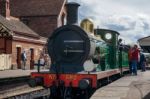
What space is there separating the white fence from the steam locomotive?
2138cm

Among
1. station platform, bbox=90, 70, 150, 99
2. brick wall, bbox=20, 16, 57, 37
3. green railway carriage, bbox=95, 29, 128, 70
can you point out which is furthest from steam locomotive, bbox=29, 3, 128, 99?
brick wall, bbox=20, 16, 57, 37

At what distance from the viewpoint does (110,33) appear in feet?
62.3

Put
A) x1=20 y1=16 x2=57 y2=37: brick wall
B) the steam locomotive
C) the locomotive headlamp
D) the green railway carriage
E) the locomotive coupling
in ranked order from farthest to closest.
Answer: x1=20 y1=16 x2=57 y2=37: brick wall → the locomotive headlamp → the green railway carriage → the steam locomotive → the locomotive coupling

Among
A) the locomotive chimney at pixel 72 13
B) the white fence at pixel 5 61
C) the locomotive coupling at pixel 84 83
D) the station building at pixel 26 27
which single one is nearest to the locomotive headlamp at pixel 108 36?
the locomotive chimney at pixel 72 13

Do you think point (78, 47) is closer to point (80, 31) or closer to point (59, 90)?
point (80, 31)

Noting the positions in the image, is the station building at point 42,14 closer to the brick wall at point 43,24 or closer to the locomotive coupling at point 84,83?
the brick wall at point 43,24

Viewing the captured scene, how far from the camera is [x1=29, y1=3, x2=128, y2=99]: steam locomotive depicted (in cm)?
1418

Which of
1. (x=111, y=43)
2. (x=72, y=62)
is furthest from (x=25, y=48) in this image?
(x=72, y=62)

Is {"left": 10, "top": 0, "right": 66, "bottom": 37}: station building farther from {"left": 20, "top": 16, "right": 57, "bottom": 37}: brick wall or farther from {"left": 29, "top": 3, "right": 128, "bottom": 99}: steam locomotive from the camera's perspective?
{"left": 29, "top": 3, "right": 128, "bottom": 99}: steam locomotive

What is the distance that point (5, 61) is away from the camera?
37969 millimetres

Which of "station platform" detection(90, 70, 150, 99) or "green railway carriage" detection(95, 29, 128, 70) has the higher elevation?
"green railway carriage" detection(95, 29, 128, 70)

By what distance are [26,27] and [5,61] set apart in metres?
10.0

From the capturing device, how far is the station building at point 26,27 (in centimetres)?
3959

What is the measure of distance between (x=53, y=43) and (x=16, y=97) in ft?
7.73
